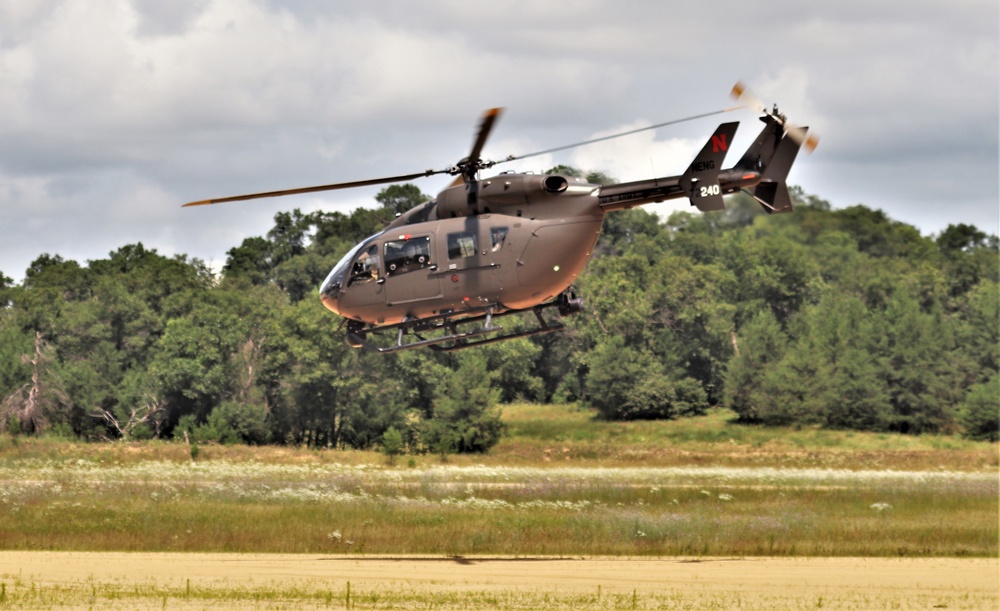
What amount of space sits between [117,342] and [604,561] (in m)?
59.5

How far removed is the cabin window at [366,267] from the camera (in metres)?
32.7

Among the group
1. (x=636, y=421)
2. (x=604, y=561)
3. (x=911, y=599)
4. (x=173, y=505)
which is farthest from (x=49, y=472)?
(x=636, y=421)

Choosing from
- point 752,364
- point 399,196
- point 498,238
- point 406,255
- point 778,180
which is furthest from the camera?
point 399,196

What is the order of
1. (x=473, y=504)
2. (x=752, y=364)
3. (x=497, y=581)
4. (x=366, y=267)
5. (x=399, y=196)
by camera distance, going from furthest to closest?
(x=399, y=196), (x=752, y=364), (x=473, y=504), (x=366, y=267), (x=497, y=581)

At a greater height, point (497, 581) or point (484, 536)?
point (484, 536)

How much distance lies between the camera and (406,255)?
105ft

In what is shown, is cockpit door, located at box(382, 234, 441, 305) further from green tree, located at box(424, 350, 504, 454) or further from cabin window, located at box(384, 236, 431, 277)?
green tree, located at box(424, 350, 504, 454)

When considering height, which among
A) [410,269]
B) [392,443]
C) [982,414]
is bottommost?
[392,443]

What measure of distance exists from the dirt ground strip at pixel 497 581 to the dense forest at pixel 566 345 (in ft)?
132

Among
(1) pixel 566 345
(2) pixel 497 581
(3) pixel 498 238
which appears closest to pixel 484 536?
(2) pixel 497 581

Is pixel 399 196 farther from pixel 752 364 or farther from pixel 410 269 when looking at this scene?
pixel 410 269

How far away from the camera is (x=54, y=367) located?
78.6 metres

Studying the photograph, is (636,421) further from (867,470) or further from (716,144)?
(716,144)

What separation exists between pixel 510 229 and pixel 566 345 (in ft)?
257
